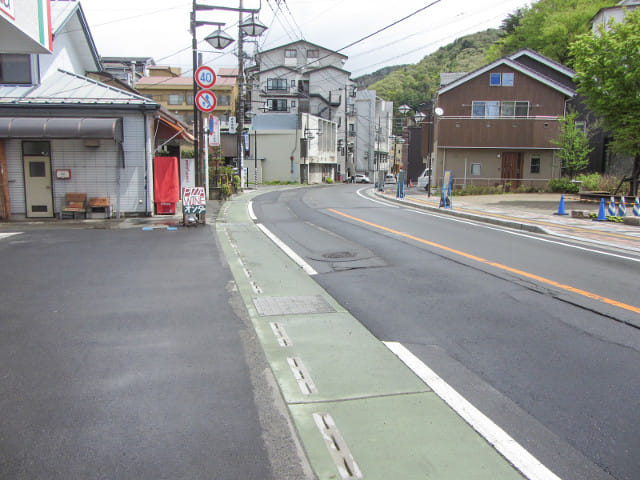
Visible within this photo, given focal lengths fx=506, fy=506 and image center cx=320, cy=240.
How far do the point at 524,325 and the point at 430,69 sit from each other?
10035 centimetres

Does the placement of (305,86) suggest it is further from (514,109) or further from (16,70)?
(16,70)

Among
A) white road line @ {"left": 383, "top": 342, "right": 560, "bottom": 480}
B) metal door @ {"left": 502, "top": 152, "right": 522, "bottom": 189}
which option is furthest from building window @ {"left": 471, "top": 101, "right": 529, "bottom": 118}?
white road line @ {"left": 383, "top": 342, "right": 560, "bottom": 480}

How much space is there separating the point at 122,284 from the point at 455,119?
32603mm

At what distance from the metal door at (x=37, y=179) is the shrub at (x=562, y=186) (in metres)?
29.7

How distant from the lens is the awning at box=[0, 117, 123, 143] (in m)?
15.3

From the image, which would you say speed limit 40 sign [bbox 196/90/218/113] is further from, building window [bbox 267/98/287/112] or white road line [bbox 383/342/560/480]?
building window [bbox 267/98/287/112]

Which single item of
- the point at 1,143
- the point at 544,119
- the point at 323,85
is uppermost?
the point at 323,85

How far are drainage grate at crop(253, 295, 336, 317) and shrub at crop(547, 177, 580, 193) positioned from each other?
30.4 metres

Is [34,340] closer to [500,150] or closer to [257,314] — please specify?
[257,314]

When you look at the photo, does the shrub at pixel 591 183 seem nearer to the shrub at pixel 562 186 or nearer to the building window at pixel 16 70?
the shrub at pixel 562 186

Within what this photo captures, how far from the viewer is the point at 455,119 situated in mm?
36281

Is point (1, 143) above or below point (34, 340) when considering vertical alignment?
above

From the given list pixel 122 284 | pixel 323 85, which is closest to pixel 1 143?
pixel 122 284

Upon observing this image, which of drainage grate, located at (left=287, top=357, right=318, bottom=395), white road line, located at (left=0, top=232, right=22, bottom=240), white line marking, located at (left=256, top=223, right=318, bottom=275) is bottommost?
drainage grate, located at (left=287, top=357, right=318, bottom=395)
